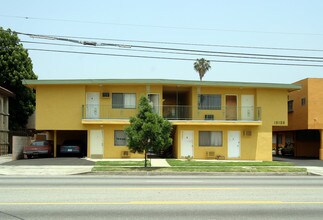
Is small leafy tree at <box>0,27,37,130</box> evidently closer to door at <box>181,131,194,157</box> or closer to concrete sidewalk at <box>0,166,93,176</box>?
door at <box>181,131,194,157</box>

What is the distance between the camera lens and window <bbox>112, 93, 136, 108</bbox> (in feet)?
102

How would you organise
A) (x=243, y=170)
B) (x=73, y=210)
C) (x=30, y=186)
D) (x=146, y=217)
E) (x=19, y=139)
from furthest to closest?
(x=19, y=139) → (x=243, y=170) → (x=30, y=186) → (x=73, y=210) → (x=146, y=217)

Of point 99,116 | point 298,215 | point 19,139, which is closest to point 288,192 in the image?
point 298,215

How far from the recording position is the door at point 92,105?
3089 centimetres

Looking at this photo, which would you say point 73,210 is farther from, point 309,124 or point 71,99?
point 309,124

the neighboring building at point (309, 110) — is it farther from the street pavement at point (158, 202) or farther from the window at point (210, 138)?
the street pavement at point (158, 202)

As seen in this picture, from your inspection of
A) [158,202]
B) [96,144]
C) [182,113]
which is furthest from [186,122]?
[158,202]

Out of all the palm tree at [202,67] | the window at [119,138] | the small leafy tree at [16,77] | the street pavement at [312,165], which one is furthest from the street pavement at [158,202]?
the palm tree at [202,67]

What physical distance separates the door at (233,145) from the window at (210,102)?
2283 millimetres

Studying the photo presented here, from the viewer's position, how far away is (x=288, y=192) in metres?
12.4

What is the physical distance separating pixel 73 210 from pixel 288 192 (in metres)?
6.54

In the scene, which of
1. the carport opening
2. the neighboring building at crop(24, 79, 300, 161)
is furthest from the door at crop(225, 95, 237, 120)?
the carport opening

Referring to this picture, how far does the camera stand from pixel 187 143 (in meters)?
30.9

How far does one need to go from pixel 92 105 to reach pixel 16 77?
1533 centimetres
